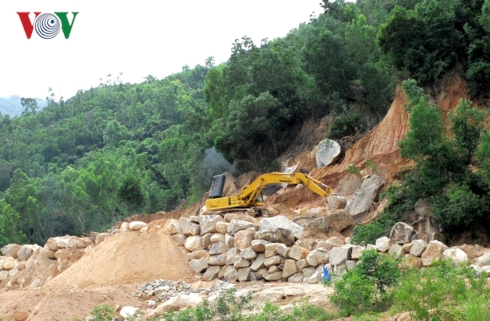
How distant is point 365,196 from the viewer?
80.0 ft

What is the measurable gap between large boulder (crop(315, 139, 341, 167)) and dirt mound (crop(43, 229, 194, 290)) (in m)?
10.7

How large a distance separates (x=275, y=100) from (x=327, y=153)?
6072 mm

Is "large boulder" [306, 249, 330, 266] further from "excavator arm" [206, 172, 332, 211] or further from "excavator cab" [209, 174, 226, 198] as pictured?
"excavator cab" [209, 174, 226, 198]

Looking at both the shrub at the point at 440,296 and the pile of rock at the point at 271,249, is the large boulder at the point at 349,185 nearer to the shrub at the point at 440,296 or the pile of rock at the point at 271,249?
the pile of rock at the point at 271,249

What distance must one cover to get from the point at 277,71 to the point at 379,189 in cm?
1415

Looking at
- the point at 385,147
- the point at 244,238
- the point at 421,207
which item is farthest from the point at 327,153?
the point at 244,238

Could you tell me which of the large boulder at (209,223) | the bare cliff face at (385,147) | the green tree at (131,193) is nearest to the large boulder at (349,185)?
the bare cliff face at (385,147)

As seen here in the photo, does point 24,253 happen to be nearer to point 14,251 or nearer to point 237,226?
point 14,251

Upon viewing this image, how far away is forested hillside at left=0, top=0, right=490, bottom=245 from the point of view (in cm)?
2780

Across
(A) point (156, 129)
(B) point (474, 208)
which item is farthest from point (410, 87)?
(A) point (156, 129)

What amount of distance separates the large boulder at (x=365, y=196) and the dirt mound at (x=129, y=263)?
21.7ft

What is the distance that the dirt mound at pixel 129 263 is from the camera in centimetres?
1883

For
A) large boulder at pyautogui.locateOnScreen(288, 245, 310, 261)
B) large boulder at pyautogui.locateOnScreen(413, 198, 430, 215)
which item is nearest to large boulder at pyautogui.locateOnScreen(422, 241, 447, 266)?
large boulder at pyautogui.locateOnScreen(288, 245, 310, 261)

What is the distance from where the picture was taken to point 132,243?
796 inches
